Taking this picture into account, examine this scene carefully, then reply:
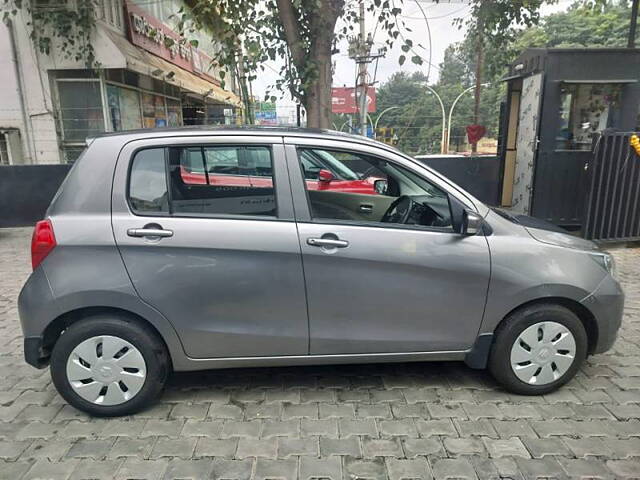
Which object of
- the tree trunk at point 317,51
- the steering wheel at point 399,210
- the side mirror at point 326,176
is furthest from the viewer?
the tree trunk at point 317,51

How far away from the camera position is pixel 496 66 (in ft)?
29.8

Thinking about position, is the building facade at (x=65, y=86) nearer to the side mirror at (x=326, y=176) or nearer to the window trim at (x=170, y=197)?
the side mirror at (x=326, y=176)

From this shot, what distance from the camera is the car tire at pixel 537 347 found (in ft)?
9.47

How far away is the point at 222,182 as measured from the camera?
2.89m

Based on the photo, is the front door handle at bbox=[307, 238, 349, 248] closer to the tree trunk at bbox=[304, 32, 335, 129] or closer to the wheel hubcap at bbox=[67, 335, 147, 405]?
the wheel hubcap at bbox=[67, 335, 147, 405]

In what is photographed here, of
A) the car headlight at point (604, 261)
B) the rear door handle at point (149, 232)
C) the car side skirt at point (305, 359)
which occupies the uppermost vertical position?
the rear door handle at point (149, 232)

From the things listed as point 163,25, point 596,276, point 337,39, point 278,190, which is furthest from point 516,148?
point 163,25

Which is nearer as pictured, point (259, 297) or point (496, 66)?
point (259, 297)

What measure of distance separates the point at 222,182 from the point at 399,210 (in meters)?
1.30

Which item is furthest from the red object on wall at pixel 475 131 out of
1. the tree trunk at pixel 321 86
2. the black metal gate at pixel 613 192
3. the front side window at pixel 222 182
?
the front side window at pixel 222 182

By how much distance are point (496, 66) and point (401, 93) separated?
128 feet

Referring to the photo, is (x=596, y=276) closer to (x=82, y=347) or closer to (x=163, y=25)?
(x=82, y=347)

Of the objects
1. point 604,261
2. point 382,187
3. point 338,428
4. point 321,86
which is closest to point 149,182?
point 338,428

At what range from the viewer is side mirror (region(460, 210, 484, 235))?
2754 mm
